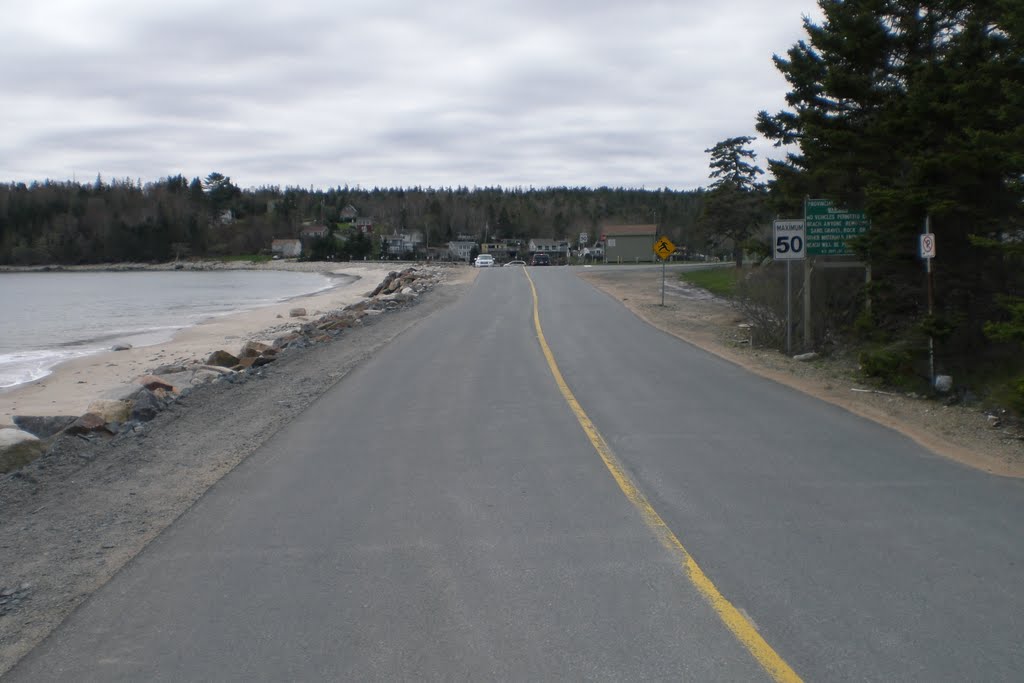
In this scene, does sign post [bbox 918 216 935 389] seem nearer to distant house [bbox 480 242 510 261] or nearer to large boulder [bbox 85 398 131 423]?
large boulder [bbox 85 398 131 423]

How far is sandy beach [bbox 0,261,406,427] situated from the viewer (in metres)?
18.1

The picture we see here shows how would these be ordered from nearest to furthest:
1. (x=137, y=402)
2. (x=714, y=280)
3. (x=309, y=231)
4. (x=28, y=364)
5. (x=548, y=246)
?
1. (x=137, y=402)
2. (x=28, y=364)
3. (x=714, y=280)
4. (x=548, y=246)
5. (x=309, y=231)

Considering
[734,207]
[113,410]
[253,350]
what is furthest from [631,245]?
[113,410]

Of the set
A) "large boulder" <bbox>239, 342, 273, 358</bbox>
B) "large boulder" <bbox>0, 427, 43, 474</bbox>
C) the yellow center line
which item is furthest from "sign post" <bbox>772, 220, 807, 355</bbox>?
"large boulder" <bbox>0, 427, 43, 474</bbox>

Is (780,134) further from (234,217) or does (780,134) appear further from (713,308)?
(234,217)

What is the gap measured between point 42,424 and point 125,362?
1336 centimetres

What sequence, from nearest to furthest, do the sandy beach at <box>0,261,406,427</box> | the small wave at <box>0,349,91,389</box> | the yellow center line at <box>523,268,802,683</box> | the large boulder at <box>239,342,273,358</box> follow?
1. the yellow center line at <box>523,268,802,683</box>
2. the sandy beach at <box>0,261,406,427</box>
3. the large boulder at <box>239,342,273,358</box>
4. the small wave at <box>0,349,91,389</box>

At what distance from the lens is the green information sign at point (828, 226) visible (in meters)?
19.3

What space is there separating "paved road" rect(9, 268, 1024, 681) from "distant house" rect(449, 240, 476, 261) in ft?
416

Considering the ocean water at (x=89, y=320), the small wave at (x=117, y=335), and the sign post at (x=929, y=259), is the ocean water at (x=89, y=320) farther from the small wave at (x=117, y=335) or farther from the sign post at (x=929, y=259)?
the sign post at (x=929, y=259)

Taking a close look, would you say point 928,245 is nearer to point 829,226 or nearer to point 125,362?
point 829,226

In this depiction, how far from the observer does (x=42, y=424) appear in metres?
12.9

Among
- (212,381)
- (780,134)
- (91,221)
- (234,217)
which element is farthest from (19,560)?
(234,217)

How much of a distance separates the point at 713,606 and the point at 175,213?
177 m
